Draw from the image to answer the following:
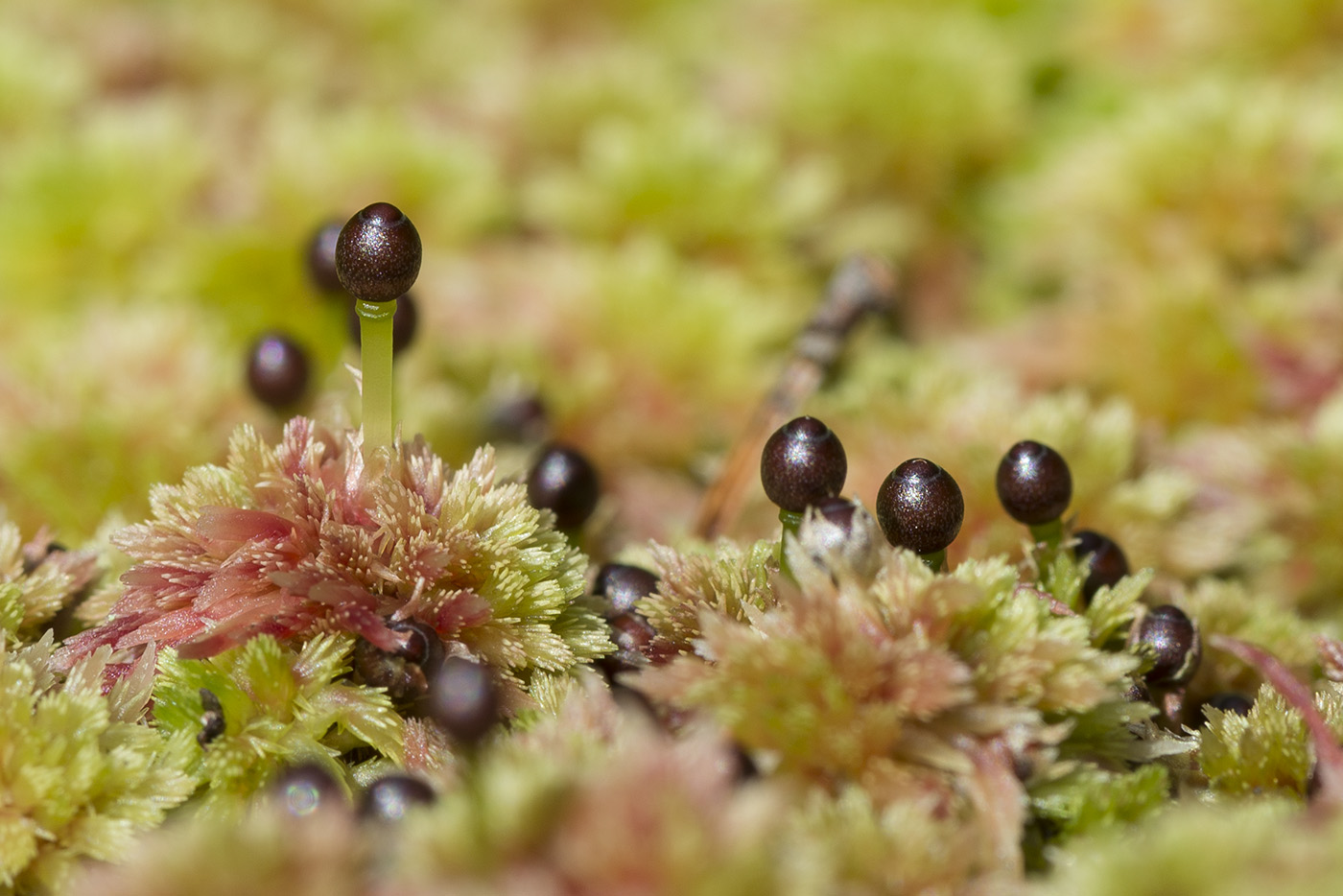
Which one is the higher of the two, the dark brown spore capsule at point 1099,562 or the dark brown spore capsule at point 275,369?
the dark brown spore capsule at point 275,369

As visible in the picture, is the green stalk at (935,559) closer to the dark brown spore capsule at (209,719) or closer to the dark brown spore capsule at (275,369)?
the dark brown spore capsule at (209,719)

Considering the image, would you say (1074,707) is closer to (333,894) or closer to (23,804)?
(333,894)

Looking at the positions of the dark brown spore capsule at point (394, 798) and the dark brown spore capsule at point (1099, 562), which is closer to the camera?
the dark brown spore capsule at point (394, 798)

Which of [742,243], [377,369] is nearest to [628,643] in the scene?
[377,369]

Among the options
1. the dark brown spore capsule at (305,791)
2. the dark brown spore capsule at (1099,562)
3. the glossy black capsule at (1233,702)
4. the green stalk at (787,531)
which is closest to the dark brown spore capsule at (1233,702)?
the glossy black capsule at (1233,702)

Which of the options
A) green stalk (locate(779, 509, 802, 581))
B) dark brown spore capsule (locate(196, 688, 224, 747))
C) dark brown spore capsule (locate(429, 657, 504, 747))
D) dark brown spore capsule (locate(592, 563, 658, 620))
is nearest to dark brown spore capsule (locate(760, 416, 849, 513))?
green stalk (locate(779, 509, 802, 581))

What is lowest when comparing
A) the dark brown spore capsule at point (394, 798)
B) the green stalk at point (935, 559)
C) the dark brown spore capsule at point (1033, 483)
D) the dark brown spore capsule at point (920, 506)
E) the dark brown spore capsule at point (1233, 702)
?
the dark brown spore capsule at point (1233, 702)

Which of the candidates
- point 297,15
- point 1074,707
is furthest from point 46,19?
point 1074,707
